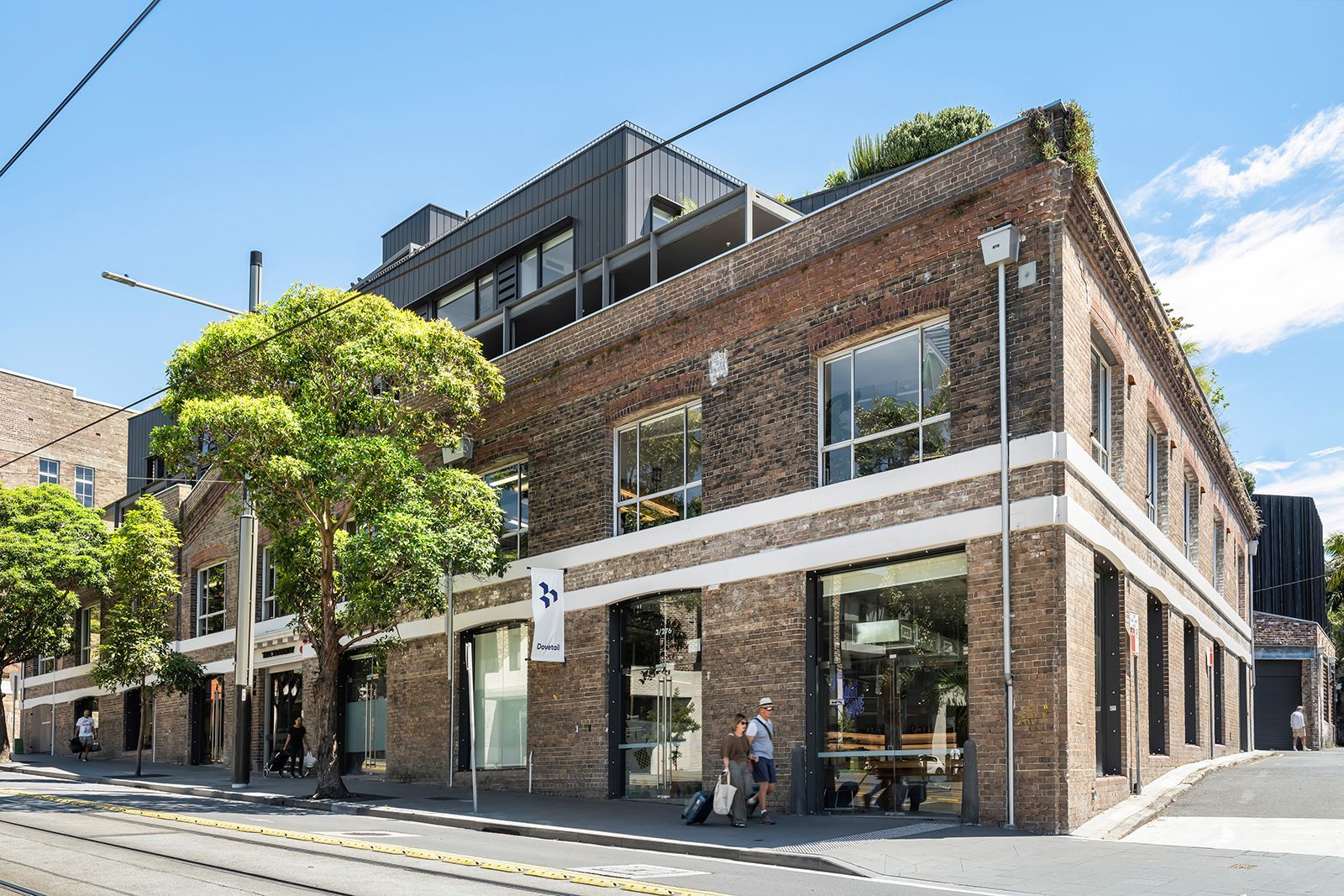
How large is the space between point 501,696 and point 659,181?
13.0m

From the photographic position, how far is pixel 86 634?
42750 mm

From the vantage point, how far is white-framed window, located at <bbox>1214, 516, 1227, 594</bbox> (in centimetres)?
2884

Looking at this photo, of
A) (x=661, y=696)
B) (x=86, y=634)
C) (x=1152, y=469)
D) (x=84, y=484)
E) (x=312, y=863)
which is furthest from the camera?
(x=84, y=484)

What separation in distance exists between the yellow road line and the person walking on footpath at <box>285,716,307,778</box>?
Answer: 30.2ft

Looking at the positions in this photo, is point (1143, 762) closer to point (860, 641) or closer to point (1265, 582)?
point (860, 641)

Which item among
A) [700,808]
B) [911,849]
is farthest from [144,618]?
[911,849]

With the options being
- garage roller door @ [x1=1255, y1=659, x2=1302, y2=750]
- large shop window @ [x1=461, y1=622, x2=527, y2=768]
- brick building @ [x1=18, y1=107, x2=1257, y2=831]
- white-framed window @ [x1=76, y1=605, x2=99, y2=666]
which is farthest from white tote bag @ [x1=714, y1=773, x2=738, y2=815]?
white-framed window @ [x1=76, y1=605, x2=99, y2=666]

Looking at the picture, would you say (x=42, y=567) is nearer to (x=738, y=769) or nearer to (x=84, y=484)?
(x=84, y=484)

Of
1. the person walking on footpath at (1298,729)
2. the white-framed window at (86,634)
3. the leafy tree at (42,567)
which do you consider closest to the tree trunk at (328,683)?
the leafy tree at (42,567)

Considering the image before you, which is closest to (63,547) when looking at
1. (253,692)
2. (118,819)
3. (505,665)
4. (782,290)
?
(253,692)

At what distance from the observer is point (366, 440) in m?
19.5

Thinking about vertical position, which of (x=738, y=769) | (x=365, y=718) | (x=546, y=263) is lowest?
(x=365, y=718)

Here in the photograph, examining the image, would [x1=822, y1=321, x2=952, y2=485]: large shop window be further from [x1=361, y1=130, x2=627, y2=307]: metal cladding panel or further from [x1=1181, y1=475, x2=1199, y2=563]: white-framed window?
[x1=1181, y1=475, x2=1199, y2=563]: white-framed window

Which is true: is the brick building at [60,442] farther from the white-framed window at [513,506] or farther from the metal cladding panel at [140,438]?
the white-framed window at [513,506]
